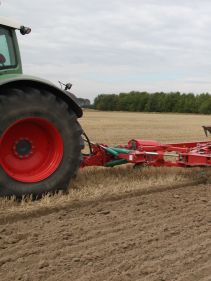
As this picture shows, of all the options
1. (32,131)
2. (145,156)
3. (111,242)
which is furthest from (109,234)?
(145,156)

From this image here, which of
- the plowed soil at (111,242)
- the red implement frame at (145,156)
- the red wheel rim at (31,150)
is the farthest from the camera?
the red implement frame at (145,156)

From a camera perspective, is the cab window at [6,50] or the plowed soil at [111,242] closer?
the plowed soil at [111,242]

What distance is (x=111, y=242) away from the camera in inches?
146

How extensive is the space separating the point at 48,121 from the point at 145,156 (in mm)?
1721

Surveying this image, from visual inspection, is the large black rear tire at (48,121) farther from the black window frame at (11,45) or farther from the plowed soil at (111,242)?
the black window frame at (11,45)

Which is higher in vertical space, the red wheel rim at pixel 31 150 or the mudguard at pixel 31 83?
the mudguard at pixel 31 83

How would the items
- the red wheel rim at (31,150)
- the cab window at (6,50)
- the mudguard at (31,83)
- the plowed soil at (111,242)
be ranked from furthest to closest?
1. the cab window at (6,50)
2. the red wheel rim at (31,150)
3. the mudguard at (31,83)
4. the plowed soil at (111,242)

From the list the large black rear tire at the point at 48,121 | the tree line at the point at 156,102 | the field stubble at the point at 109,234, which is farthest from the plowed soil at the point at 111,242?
the tree line at the point at 156,102

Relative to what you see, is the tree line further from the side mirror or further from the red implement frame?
the side mirror

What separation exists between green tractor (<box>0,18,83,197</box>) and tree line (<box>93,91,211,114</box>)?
59.1 metres

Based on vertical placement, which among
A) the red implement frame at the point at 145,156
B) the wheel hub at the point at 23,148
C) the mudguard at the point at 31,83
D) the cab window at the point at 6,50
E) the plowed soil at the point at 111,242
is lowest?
the plowed soil at the point at 111,242

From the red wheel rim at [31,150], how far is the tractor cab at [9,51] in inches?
26.4

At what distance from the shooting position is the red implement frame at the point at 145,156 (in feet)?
20.1

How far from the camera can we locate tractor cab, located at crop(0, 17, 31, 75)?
515cm
